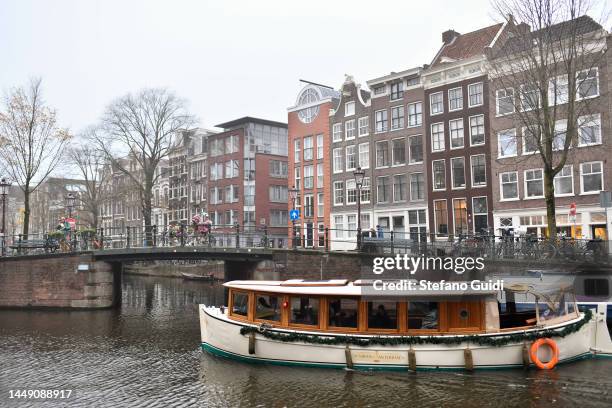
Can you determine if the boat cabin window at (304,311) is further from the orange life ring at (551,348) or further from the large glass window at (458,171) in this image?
the large glass window at (458,171)

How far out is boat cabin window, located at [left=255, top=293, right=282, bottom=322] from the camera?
15891mm

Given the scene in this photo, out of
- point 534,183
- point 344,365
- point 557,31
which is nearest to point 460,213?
point 534,183

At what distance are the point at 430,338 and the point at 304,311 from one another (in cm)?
353

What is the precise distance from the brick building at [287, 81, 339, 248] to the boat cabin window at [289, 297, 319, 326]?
3021 centimetres

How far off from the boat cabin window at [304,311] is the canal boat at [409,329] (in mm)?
28

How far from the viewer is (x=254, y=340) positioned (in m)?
15.7

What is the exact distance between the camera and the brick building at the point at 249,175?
184 ft

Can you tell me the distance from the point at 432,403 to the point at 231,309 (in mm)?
6924

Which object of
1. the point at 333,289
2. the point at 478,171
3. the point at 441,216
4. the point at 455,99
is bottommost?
the point at 333,289

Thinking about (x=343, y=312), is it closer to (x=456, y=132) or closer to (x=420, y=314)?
(x=420, y=314)

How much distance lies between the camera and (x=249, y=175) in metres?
56.4

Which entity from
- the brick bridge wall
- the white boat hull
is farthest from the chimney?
the white boat hull

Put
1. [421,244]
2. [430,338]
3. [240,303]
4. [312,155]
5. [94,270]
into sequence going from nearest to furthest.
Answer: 1. [430,338]
2. [240,303]
3. [421,244]
4. [94,270]
5. [312,155]

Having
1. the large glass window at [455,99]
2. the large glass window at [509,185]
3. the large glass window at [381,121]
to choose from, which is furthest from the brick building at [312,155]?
the large glass window at [509,185]
